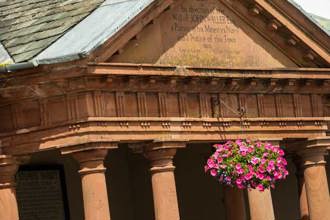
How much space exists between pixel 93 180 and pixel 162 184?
1.78m

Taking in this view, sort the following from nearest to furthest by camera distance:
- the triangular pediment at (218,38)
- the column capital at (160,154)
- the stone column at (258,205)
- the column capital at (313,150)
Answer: the triangular pediment at (218,38) → the column capital at (160,154) → the stone column at (258,205) → the column capital at (313,150)

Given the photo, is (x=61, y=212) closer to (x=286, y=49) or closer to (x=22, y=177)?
(x=22, y=177)

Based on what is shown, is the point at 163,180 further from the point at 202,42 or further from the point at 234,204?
the point at 234,204

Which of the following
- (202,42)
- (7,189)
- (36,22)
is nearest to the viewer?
(7,189)

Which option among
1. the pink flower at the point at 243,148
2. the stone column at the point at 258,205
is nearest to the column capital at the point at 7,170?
the pink flower at the point at 243,148

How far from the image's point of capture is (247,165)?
960 inches

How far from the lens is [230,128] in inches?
1022

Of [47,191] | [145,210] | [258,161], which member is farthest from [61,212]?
[258,161]

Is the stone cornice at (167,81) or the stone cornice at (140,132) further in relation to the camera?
the stone cornice at (140,132)

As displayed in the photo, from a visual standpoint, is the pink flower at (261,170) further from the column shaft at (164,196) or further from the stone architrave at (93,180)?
the stone architrave at (93,180)

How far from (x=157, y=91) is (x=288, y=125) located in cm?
396

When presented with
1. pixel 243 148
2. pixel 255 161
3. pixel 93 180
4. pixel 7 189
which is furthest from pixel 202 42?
pixel 7 189

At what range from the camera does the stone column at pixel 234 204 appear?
2866 centimetres

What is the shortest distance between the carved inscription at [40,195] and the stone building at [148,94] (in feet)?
0.09
